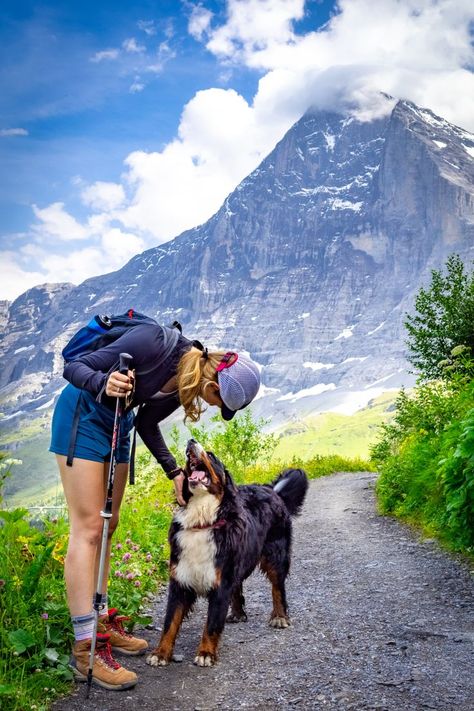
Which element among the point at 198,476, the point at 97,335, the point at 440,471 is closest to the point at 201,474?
the point at 198,476

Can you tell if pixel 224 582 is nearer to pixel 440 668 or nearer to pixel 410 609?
pixel 440 668

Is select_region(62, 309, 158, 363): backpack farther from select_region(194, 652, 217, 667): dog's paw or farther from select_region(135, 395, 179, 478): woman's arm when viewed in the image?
select_region(194, 652, 217, 667): dog's paw

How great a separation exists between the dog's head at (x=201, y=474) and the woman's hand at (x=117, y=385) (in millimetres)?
826

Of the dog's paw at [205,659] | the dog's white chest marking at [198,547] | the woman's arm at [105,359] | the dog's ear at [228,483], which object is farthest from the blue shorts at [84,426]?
the dog's paw at [205,659]

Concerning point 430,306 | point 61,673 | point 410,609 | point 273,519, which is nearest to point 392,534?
point 410,609

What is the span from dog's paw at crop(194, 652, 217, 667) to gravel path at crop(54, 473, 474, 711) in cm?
5

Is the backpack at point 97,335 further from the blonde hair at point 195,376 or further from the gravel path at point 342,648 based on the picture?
the gravel path at point 342,648

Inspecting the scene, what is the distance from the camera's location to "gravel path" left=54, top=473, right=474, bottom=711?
12.4 feet

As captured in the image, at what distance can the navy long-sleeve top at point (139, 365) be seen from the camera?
3.75m

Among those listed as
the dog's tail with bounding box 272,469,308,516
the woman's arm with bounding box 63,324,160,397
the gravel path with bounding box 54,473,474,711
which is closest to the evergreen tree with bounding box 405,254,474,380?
the gravel path with bounding box 54,473,474,711

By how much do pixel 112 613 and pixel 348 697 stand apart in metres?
1.75

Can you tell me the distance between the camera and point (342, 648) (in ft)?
15.4

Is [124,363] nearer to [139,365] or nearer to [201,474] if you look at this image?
[139,365]

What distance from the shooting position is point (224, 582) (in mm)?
4488
